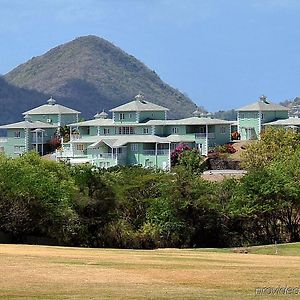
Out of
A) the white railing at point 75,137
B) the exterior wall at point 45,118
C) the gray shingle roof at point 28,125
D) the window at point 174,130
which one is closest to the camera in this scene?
the window at point 174,130

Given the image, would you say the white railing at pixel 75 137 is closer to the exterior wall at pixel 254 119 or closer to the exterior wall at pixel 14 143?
the exterior wall at pixel 14 143

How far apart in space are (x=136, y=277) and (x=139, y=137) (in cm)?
8474

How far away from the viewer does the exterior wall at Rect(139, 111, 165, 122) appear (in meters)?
125

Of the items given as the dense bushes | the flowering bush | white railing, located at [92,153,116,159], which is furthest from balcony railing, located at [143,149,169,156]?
the dense bushes

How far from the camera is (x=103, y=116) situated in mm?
139250

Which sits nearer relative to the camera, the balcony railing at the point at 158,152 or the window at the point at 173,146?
the balcony railing at the point at 158,152

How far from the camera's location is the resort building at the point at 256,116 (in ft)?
415

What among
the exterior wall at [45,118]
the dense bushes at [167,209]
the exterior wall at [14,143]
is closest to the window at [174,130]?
the exterior wall at [14,143]

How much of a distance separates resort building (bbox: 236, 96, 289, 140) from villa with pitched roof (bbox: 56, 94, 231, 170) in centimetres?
501

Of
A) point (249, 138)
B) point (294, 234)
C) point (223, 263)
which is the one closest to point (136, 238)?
point (294, 234)

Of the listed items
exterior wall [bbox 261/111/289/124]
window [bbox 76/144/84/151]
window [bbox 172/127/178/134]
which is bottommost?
window [bbox 76/144/84/151]

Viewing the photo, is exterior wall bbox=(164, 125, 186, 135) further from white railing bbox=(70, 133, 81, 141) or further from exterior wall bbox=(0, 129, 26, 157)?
exterior wall bbox=(0, 129, 26, 157)

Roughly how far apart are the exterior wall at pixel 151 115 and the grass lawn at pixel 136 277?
82093mm

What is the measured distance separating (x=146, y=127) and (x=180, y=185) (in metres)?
51.7
